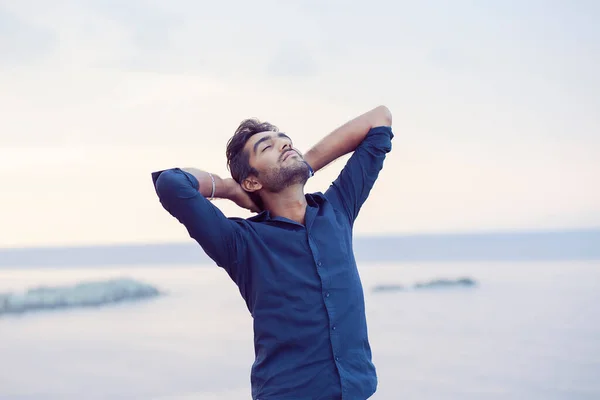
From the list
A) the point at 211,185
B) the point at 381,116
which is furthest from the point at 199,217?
the point at 381,116

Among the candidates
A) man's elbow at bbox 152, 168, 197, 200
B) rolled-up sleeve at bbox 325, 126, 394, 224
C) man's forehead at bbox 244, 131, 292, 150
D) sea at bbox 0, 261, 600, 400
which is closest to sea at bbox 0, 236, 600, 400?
sea at bbox 0, 261, 600, 400

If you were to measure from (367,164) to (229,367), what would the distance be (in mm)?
3162

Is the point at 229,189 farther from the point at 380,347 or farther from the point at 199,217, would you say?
the point at 380,347

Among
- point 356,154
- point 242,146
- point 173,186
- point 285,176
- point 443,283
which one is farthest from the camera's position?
point 443,283

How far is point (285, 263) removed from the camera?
6.36 feet

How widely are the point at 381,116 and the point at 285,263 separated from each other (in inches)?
26.5

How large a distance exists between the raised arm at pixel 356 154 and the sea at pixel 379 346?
94.7 inches

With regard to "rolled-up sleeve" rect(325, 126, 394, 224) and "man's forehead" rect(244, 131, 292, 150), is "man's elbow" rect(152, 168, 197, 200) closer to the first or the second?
"man's forehead" rect(244, 131, 292, 150)

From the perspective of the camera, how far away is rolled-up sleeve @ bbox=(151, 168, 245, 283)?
1.88 m

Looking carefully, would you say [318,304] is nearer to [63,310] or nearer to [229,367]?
[229,367]

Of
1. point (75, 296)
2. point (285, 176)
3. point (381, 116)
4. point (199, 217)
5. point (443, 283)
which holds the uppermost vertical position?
point (75, 296)

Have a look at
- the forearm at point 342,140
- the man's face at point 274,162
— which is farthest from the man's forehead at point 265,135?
the forearm at point 342,140

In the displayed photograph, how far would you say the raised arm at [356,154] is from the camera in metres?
2.23

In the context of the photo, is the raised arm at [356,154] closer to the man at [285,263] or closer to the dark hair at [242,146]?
the man at [285,263]
